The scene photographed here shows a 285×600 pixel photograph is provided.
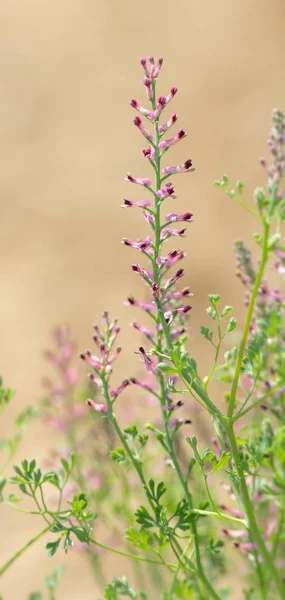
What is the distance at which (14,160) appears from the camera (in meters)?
8.16

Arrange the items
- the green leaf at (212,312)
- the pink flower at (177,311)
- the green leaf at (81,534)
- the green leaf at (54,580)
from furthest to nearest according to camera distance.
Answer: the green leaf at (54,580) < the green leaf at (81,534) < the green leaf at (212,312) < the pink flower at (177,311)

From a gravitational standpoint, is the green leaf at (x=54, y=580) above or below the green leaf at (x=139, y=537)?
below

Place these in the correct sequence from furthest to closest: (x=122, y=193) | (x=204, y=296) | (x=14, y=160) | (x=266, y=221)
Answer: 1. (x=14, y=160)
2. (x=122, y=193)
3. (x=204, y=296)
4. (x=266, y=221)

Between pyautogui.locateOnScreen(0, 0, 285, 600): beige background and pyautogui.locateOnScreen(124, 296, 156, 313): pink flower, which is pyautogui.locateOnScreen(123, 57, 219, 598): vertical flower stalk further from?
pyautogui.locateOnScreen(0, 0, 285, 600): beige background

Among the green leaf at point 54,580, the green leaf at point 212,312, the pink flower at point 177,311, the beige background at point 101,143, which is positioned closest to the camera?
the pink flower at point 177,311

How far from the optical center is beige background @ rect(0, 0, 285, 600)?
6.75 m

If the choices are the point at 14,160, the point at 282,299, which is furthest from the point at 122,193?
the point at 282,299

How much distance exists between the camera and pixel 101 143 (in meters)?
8.13

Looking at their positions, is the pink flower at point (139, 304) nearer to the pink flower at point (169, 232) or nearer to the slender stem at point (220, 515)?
the pink flower at point (169, 232)

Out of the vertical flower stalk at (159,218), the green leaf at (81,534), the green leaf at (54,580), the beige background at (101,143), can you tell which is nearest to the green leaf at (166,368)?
→ the vertical flower stalk at (159,218)

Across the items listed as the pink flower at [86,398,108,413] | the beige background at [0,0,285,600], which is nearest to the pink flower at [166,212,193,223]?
the pink flower at [86,398,108,413]

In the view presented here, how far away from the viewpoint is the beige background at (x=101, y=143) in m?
6.75

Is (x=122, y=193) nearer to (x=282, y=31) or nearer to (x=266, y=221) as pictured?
(x=282, y=31)

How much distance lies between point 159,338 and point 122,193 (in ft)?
20.1
